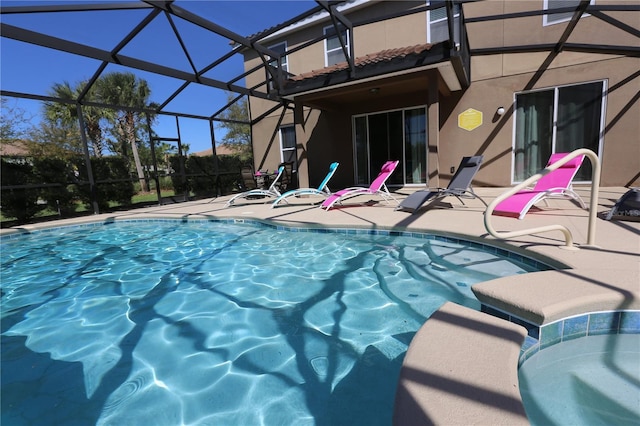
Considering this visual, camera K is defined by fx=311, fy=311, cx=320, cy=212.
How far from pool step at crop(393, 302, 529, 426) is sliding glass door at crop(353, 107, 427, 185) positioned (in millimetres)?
8477

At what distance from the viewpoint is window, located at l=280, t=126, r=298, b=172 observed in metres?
12.4

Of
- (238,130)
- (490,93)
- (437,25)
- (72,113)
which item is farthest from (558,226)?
(238,130)

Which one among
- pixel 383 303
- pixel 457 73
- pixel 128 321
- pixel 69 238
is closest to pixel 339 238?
pixel 383 303

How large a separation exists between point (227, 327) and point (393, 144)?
28.1 ft

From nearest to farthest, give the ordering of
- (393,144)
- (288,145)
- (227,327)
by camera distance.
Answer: (227,327) < (393,144) < (288,145)

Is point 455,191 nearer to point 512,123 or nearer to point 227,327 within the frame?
point 512,123

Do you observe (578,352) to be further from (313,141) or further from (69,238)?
(313,141)

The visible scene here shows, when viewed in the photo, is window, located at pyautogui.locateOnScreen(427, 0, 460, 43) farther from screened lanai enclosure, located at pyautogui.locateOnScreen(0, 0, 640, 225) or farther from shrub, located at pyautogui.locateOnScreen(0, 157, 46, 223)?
shrub, located at pyautogui.locateOnScreen(0, 157, 46, 223)

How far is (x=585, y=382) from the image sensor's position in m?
1.89

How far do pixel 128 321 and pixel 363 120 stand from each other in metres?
9.24

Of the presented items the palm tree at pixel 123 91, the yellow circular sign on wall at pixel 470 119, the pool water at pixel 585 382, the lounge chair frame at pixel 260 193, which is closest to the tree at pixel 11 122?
the palm tree at pixel 123 91

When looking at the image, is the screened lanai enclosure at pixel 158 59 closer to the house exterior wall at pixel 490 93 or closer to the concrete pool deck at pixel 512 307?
the house exterior wall at pixel 490 93

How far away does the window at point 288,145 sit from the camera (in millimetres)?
12445

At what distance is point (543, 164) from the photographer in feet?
26.5
